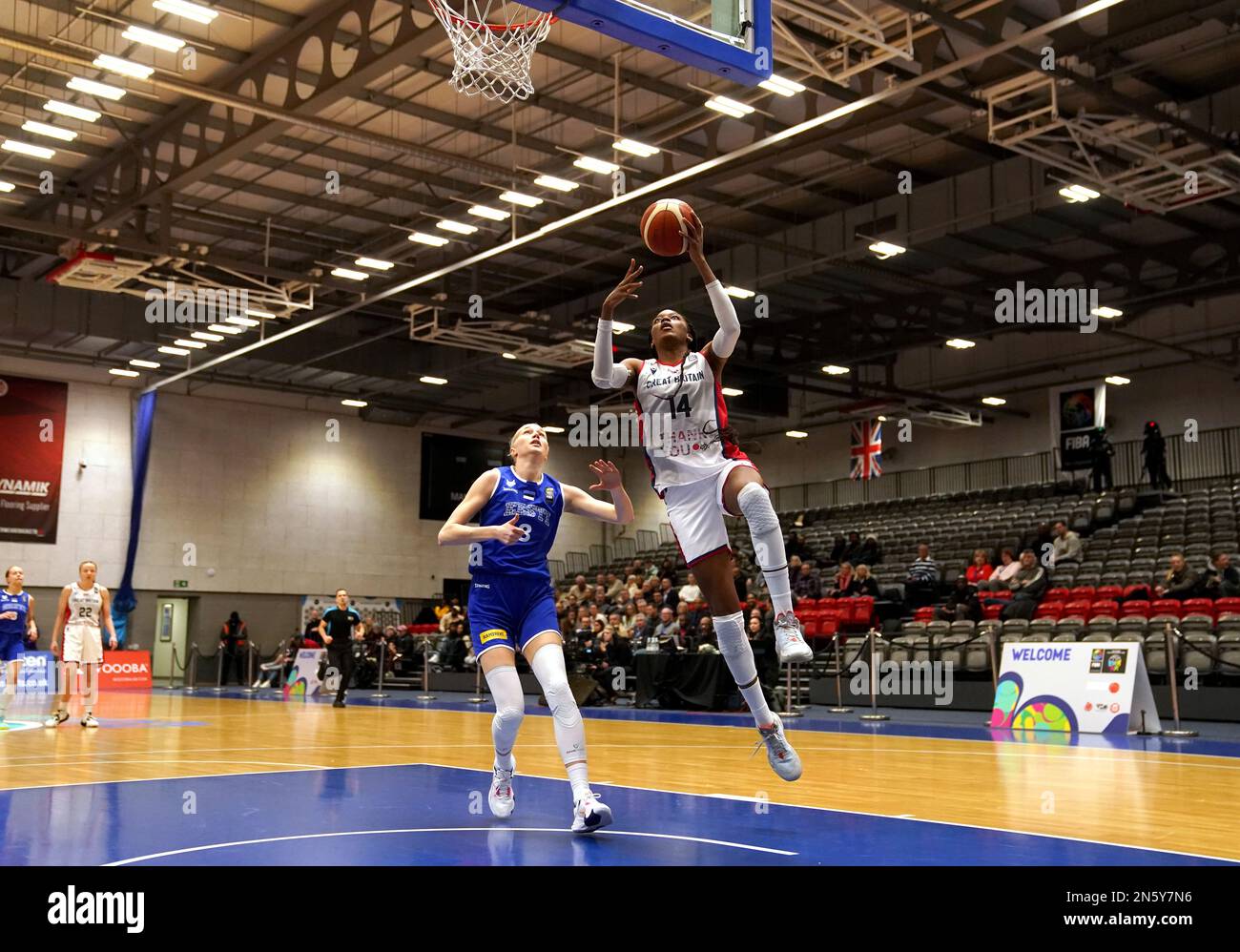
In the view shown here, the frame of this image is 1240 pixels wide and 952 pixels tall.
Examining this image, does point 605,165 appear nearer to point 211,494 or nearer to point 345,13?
point 345,13

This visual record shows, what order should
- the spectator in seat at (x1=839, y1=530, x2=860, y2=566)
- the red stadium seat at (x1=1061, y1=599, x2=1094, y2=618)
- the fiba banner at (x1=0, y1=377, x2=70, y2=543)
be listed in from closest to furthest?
the red stadium seat at (x1=1061, y1=599, x2=1094, y2=618) → the spectator in seat at (x1=839, y1=530, x2=860, y2=566) → the fiba banner at (x1=0, y1=377, x2=70, y2=543)

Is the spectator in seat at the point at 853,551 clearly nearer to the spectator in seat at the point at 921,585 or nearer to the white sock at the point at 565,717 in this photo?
the spectator in seat at the point at 921,585

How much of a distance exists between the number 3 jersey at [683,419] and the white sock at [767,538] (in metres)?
0.30

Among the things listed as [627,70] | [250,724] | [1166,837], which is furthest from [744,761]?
[627,70]

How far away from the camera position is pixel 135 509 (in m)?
31.2

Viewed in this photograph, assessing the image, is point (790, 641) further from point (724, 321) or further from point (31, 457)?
point (31, 457)

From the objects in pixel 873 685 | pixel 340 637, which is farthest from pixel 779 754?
pixel 340 637

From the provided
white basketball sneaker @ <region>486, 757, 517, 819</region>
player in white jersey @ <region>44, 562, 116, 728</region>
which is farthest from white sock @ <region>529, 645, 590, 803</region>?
player in white jersey @ <region>44, 562, 116, 728</region>

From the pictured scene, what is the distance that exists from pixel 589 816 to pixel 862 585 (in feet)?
53.7

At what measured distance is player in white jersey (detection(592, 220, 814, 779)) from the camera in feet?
20.3

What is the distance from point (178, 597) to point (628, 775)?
27561mm

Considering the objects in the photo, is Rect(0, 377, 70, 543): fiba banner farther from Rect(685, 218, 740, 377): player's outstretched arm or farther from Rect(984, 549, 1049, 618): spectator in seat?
Rect(685, 218, 740, 377): player's outstretched arm

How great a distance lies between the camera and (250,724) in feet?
47.9

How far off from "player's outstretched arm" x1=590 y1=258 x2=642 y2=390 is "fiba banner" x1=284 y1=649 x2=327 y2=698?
60.1 feet
